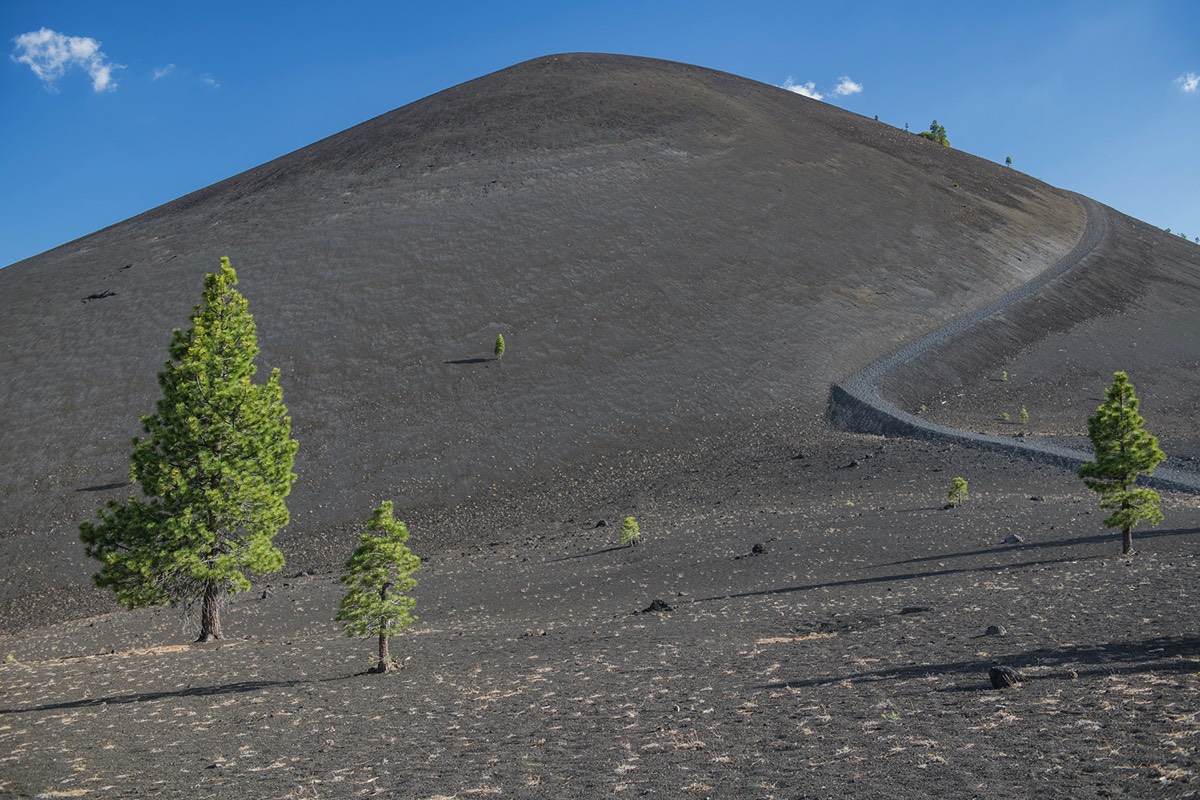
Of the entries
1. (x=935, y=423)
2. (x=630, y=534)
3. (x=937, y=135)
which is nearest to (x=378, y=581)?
(x=630, y=534)

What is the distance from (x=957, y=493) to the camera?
29703 mm

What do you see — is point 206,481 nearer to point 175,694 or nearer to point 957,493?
point 175,694

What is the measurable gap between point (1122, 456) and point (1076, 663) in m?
13.9

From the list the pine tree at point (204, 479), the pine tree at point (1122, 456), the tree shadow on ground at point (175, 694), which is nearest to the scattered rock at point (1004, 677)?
the tree shadow on ground at point (175, 694)

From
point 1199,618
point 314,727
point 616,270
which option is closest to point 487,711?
point 314,727

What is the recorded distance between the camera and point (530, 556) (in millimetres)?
30188

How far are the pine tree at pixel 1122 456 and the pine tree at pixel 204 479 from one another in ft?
73.4

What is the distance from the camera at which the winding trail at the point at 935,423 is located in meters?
34.8

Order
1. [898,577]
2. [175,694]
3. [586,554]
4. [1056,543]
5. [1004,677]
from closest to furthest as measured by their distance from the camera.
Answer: [1004,677] < [175,694] < [898,577] < [1056,543] < [586,554]

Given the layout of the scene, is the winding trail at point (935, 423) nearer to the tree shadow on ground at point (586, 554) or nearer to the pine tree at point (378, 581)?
the tree shadow on ground at point (586, 554)

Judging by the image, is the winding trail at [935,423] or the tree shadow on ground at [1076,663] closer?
the tree shadow on ground at [1076,663]

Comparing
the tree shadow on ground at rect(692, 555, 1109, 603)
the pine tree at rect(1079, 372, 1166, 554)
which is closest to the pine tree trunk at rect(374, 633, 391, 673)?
the tree shadow on ground at rect(692, 555, 1109, 603)

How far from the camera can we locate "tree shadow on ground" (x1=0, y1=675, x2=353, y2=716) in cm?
1507

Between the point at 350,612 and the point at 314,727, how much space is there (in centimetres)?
356
